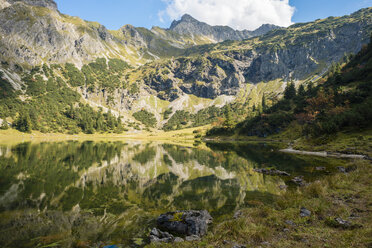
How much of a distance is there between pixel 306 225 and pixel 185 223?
7.88 meters

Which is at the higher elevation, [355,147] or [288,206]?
[355,147]

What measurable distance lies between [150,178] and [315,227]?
2628 centimetres

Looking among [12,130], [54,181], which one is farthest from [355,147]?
[12,130]

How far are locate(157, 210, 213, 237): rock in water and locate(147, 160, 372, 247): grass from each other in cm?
98

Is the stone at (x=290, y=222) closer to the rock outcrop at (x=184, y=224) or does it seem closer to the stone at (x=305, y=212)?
the stone at (x=305, y=212)

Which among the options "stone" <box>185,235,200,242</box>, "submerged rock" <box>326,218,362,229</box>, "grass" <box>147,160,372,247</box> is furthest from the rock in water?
"submerged rock" <box>326,218,362,229</box>

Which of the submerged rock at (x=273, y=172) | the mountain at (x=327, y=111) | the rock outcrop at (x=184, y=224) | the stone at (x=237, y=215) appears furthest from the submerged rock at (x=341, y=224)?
the mountain at (x=327, y=111)

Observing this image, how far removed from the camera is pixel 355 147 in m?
44.9

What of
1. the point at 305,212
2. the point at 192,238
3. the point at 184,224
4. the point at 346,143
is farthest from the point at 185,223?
the point at 346,143

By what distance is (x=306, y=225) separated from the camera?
11.3m

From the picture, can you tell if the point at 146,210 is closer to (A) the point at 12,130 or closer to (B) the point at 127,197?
(B) the point at 127,197

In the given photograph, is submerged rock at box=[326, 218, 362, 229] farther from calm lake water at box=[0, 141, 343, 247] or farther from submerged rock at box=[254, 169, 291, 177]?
submerged rock at box=[254, 169, 291, 177]

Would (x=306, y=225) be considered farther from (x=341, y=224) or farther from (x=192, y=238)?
(x=192, y=238)

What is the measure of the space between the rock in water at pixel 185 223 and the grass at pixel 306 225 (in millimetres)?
982
